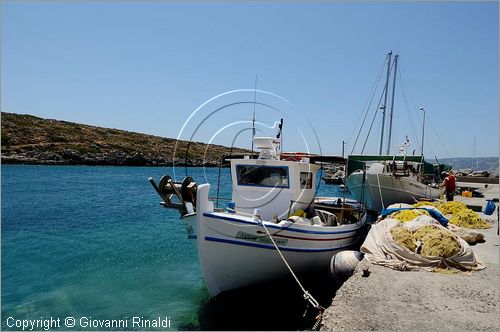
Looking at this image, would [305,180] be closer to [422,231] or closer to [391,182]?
[422,231]

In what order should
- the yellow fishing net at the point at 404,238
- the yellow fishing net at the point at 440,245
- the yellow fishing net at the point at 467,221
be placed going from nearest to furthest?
the yellow fishing net at the point at 440,245 < the yellow fishing net at the point at 404,238 < the yellow fishing net at the point at 467,221

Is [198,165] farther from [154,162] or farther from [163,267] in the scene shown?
[163,267]

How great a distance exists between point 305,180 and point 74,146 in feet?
324

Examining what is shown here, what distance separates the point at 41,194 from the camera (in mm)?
34531

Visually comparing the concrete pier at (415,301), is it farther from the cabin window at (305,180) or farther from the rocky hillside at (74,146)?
the rocky hillside at (74,146)

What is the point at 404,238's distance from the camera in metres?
10.5

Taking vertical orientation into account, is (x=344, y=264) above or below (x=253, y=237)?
below

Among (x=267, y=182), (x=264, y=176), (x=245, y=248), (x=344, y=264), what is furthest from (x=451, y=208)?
(x=245, y=248)

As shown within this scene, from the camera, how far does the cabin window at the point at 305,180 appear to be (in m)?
13.4

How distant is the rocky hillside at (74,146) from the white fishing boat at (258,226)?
5829 cm

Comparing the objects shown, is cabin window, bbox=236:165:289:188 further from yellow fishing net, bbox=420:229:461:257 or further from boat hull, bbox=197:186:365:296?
yellow fishing net, bbox=420:229:461:257

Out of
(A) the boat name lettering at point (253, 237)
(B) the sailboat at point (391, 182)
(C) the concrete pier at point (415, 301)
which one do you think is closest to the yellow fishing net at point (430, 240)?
(C) the concrete pier at point (415, 301)

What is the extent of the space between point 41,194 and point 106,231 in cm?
1813

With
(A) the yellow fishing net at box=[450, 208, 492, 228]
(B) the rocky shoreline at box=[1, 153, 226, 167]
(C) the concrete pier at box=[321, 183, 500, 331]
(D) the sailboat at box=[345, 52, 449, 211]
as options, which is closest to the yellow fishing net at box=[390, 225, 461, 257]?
(C) the concrete pier at box=[321, 183, 500, 331]
